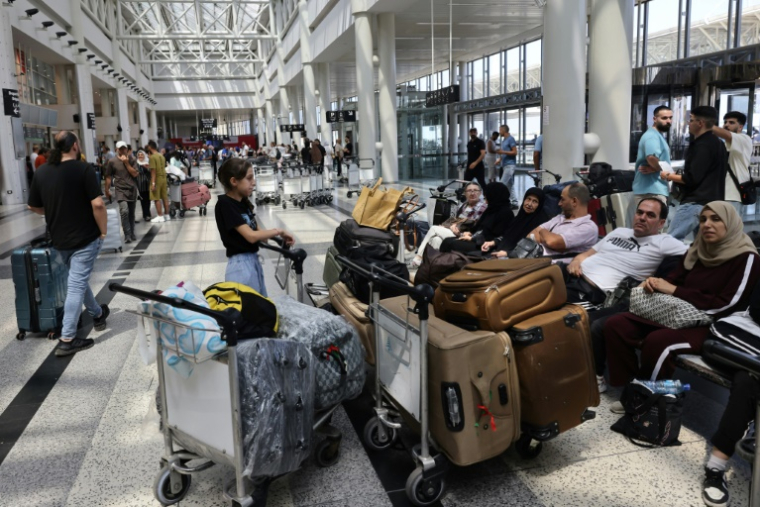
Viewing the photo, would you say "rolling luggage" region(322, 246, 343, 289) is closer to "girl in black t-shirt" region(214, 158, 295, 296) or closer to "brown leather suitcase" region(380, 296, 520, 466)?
"girl in black t-shirt" region(214, 158, 295, 296)

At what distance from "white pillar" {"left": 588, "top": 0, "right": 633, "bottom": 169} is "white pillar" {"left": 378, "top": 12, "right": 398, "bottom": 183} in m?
10.7

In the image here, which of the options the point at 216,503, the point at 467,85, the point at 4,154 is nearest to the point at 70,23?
the point at 4,154

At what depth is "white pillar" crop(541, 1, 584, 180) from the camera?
10.1 metres

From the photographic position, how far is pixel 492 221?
20.3ft

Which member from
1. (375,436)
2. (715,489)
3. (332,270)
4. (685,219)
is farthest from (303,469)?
(685,219)

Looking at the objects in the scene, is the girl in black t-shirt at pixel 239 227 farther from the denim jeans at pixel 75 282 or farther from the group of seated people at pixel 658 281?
the group of seated people at pixel 658 281

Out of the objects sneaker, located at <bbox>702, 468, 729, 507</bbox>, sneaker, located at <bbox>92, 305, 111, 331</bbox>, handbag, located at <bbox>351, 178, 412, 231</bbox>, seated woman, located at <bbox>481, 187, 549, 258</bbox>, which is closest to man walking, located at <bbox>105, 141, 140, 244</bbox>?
sneaker, located at <bbox>92, 305, 111, 331</bbox>

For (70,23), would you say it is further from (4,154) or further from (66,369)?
(66,369)

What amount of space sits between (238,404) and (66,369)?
2.94 m

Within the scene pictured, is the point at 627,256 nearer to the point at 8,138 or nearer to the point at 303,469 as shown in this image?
the point at 303,469

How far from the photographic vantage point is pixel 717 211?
132 inches

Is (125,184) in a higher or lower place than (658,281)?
higher

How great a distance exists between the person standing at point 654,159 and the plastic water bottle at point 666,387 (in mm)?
3130

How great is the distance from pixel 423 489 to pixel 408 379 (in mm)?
478
